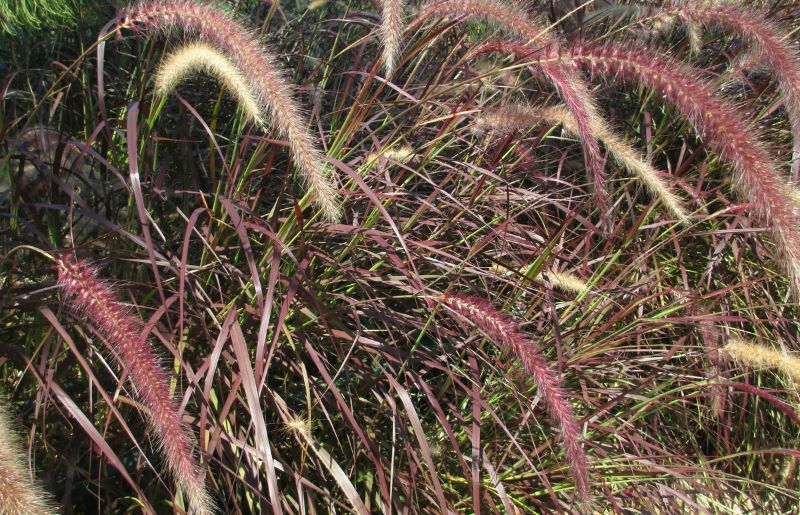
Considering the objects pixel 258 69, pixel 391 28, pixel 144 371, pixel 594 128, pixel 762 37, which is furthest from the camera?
pixel 762 37

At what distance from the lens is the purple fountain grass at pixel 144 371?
1562 mm

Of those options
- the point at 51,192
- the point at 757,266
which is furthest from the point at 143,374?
the point at 757,266

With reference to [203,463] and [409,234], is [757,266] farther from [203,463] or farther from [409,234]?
[203,463]

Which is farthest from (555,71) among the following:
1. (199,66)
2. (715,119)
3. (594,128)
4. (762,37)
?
(199,66)

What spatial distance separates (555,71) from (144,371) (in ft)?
4.50

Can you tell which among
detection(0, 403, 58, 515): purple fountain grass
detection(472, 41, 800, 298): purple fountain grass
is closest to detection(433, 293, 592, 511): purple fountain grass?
detection(472, 41, 800, 298): purple fountain grass

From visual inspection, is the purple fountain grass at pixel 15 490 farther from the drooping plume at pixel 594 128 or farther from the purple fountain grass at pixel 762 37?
the purple fountain grass at pixel 762 37

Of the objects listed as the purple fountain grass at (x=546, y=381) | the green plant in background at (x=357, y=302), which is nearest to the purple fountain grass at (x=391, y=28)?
the green plant in background at (x=357, y=302)

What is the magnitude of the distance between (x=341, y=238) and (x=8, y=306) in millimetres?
1005

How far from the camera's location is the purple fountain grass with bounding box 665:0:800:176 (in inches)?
97.3

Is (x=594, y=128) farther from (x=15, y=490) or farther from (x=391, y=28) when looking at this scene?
(x=15, y=490)

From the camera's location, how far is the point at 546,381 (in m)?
1.82

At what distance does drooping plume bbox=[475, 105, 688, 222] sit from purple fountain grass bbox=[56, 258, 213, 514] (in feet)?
4.18

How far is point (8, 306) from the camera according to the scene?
6.68 ft
